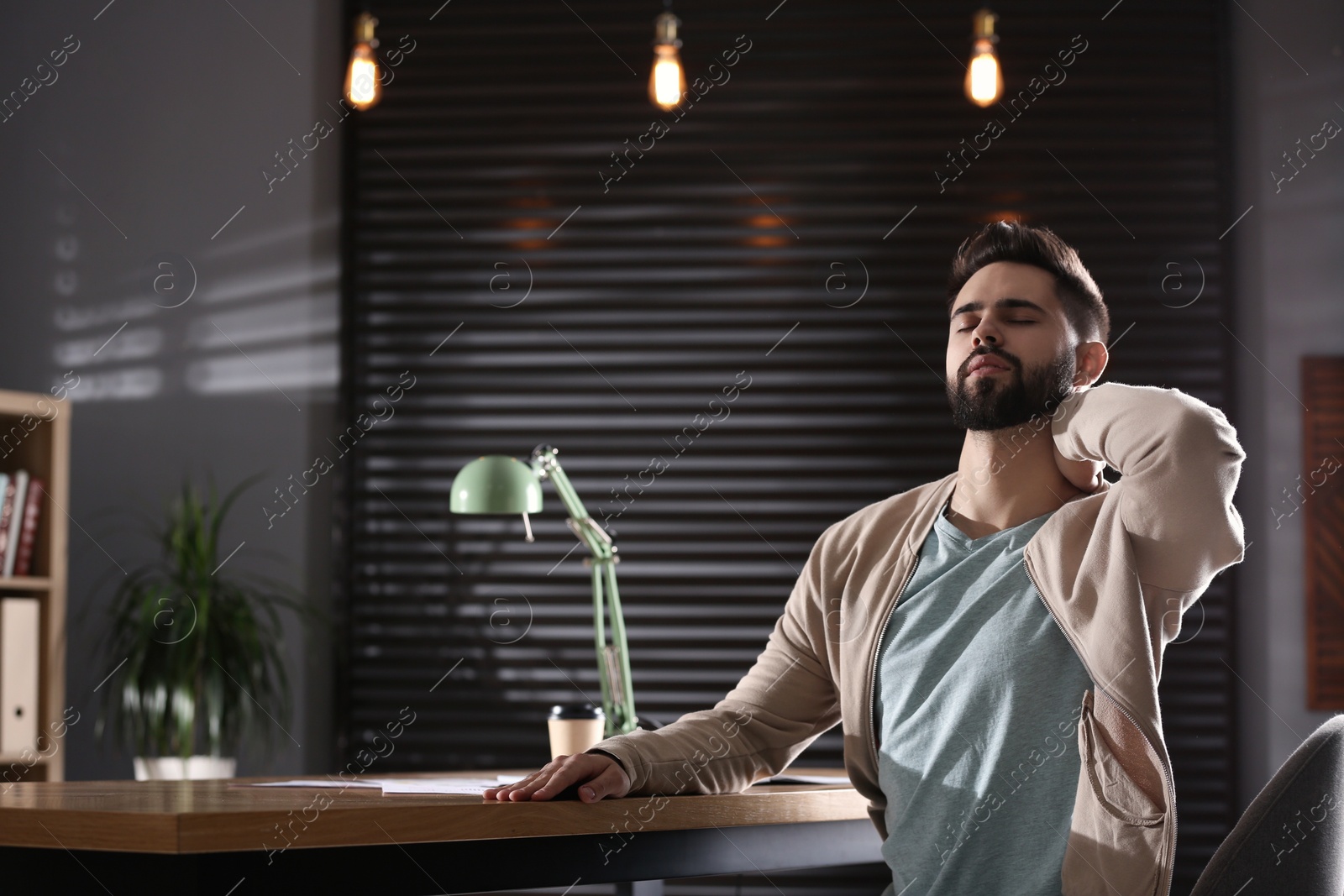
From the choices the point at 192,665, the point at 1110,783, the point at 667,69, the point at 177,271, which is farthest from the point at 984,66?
the point at 192,665

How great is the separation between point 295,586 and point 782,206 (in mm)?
1771

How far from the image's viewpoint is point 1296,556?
130 inches

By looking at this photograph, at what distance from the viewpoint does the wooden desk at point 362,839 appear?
1249 mm

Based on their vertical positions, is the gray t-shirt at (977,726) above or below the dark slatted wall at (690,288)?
below

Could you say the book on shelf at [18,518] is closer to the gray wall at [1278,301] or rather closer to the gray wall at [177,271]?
the gray wall at [177,271]

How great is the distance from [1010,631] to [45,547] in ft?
8.45

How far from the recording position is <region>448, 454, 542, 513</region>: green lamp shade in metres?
2.35

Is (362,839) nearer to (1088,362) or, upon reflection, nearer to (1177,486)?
(1177,486)

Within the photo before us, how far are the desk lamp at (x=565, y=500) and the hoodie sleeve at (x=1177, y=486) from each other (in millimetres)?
1079

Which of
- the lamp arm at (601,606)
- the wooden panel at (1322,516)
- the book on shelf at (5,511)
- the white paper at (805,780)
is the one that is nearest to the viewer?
the white paper at (805,780)

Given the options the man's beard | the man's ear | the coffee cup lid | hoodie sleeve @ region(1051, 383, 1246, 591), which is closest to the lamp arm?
the coffee cup lid

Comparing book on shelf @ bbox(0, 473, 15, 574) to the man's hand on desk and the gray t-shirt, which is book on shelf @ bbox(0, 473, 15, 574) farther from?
the gray t-shirt

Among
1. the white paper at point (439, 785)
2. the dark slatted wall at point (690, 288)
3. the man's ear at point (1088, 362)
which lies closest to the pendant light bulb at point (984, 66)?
the dark slatted wall at point (690, 288)

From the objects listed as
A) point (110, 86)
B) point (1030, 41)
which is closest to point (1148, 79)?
point (1030, 41)
